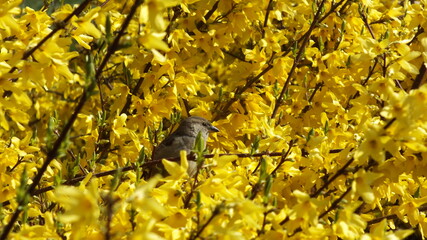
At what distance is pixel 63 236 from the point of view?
1.85 metres

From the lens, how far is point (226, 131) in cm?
323

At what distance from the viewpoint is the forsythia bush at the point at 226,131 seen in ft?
5.20

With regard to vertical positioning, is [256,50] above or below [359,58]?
below

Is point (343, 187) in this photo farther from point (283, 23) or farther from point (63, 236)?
point (283, 23)

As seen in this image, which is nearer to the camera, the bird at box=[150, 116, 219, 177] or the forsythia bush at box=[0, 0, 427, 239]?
the forsythia bush at box=[0, 0, 427, 239]

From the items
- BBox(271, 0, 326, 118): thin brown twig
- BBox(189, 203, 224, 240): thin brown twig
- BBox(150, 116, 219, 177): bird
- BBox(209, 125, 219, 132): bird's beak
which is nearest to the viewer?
BBox(189, 203, 224, 240): thin brown twig

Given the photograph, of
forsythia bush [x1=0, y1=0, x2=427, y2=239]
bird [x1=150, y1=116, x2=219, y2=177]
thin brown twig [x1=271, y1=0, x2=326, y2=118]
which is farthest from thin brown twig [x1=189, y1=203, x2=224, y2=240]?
bird [x1=150, y1=116, x2=219, y2=177]

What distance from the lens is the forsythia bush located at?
159 cm

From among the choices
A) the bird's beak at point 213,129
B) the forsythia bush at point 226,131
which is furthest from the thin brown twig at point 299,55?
the bird's beak at point 213,129

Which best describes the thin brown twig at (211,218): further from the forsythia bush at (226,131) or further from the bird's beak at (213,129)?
the bird's beak at (213,129)

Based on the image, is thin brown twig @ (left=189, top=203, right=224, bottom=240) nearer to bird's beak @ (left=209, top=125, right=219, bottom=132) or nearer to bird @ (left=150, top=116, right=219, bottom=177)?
bird's beak @ (left=209, top=125, right=219, bottom=132)

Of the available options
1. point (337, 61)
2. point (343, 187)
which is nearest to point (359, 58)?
point (343, 187)

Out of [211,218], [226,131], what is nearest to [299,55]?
[226,131]

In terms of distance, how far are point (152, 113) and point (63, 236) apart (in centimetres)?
128
